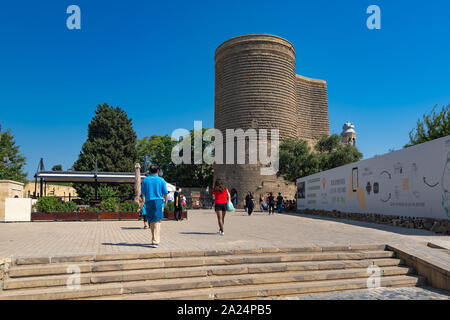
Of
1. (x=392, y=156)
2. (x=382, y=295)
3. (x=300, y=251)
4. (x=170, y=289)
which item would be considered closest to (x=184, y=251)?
(x=170, y=289)

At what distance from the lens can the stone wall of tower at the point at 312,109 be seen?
4916 centimetres

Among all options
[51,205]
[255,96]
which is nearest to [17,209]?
[51,205]

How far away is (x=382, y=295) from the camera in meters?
5.32

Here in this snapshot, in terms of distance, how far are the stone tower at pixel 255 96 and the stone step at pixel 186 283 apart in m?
33.4

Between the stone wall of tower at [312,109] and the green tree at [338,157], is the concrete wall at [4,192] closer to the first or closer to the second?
the green tree at [338,157]

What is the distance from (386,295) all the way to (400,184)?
9.29 m

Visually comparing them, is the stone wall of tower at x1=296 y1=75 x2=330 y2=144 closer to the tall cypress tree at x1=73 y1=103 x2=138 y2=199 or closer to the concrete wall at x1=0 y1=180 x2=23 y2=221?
the tall cypress tree at x1=73 y1=103 x2=138 y2=199

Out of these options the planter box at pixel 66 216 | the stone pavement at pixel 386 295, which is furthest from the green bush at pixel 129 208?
the stone pavement at pixel 386 295

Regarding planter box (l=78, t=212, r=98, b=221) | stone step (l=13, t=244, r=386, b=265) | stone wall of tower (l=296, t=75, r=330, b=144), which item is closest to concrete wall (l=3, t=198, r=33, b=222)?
planter box (l=78, t=212, r=98, b=221)

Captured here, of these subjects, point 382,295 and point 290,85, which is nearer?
point 382,295

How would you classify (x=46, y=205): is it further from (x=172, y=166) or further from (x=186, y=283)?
(x=172, y=166)

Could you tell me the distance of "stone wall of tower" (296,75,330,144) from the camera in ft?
161

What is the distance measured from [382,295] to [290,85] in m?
39.2
